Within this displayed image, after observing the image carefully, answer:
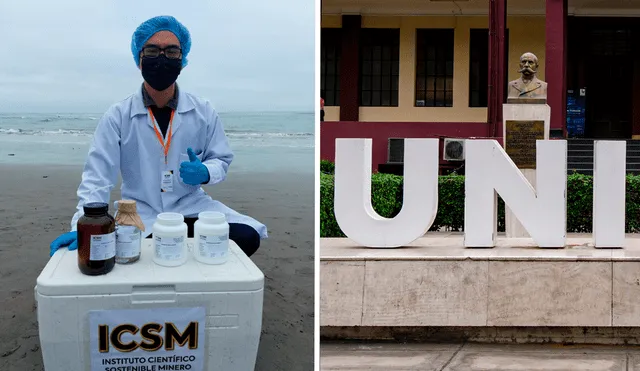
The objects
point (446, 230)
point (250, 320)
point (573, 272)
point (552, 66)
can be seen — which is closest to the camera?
point (250, 320)

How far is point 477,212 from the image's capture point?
18.3 feet

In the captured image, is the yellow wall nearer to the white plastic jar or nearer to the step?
the step

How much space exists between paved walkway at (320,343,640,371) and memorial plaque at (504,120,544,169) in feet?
9.26

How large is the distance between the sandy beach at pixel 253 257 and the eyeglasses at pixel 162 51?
627 mm

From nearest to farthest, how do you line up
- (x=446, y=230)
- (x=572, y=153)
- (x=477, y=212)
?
1. (x=477, y=212)
2. (x=446, y=230)
3. (x=572, y=153)

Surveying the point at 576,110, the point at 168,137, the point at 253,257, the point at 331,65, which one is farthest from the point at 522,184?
the point at 576,110

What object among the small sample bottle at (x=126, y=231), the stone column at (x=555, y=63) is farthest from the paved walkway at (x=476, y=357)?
the stone column at (x=555, y=63)

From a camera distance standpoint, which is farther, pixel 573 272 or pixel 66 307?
pixel 573 272

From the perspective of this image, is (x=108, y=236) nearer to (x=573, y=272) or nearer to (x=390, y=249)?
(x=390, y=249)

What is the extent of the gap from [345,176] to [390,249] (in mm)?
628

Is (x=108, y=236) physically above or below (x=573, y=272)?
above

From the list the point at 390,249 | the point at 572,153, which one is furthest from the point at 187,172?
the point at 572,153

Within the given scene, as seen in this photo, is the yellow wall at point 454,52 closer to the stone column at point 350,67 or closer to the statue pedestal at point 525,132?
the stone column at point 350,67

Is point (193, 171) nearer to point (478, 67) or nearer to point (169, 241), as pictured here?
point (169, 241)
